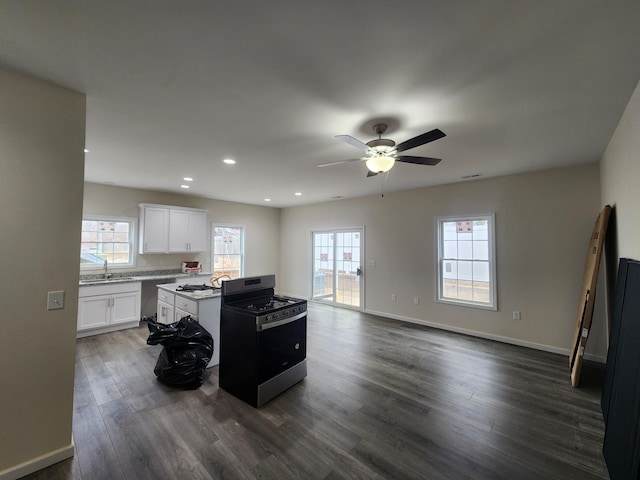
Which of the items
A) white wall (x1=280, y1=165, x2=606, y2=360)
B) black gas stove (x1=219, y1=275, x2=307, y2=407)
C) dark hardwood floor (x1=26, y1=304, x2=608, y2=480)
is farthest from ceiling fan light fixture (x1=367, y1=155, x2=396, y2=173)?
white wall (x1=280, y1=165, x2=606, y2=360)

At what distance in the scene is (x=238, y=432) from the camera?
85.1 inches

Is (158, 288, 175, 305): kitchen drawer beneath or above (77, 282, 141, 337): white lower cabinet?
above

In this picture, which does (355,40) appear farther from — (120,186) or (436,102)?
(120,186)

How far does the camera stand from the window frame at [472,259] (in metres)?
4.37

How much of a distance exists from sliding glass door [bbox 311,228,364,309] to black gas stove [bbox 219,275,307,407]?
3427mm

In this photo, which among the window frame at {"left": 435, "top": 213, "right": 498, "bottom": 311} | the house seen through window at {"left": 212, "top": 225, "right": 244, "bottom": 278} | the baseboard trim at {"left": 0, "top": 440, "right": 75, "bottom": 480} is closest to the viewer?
the baseboard trim at {"left": 0, "top": 440, "right": 75, "bottom": 480}

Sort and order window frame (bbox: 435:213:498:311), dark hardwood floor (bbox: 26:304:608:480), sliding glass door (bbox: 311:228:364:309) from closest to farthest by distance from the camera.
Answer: dark hardwood floor (bbox: 26:304:608:480), window frame (bbox: 435:213:498:311), sliding glass door (bbox: 311:228:364:309)

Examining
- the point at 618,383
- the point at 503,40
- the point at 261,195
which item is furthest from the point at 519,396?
the point at 261,195

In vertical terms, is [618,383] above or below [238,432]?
above

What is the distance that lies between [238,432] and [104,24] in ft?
9.38

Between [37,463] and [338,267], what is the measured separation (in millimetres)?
5517

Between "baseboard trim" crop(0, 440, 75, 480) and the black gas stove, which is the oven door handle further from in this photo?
"baseboard trim" crop(0, 440, 75, 480)

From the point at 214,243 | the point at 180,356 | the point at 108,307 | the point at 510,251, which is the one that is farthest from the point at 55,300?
the point at 510,251

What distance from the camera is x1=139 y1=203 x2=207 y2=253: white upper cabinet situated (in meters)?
5.25
